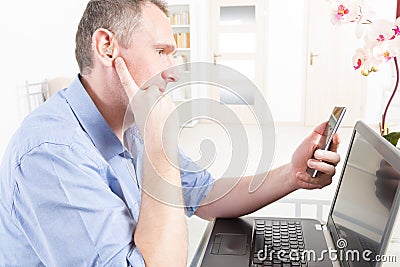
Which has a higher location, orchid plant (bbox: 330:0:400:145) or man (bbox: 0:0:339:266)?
orchid plant (bbox: 330:0:400:145)

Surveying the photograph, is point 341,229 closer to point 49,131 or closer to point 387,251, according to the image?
point 387,251

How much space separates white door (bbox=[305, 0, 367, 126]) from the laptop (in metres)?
4.71

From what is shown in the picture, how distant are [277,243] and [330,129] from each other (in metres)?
0.28

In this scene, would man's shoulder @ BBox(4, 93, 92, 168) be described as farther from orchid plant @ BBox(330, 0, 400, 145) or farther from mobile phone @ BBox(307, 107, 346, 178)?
orchid plant @ BBox(330, 0, 400, 145)

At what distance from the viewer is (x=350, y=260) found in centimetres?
75

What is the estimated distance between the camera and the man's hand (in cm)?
98

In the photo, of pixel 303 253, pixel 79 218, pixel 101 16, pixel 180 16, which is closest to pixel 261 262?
pixel 303 253

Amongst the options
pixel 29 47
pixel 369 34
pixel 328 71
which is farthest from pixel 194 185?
pixel 328 71

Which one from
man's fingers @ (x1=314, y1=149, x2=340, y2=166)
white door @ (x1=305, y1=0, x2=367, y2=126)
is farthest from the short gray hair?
white door @ (x1=305, y1=0, x2=367, y2=126)

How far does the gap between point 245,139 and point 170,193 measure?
0.17 meters

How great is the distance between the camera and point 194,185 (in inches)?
45.1

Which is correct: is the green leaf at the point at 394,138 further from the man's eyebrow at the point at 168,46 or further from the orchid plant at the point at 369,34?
the man's eyebrow at the point at 168,46

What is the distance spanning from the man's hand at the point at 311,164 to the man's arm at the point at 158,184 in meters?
0.34

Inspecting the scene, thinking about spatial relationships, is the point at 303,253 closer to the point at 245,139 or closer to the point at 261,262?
the point at 261,262
